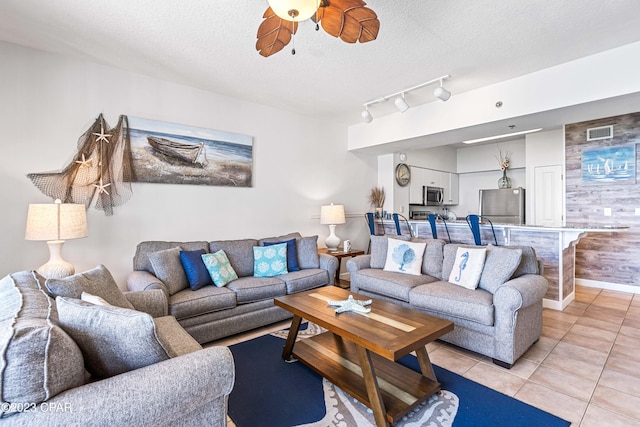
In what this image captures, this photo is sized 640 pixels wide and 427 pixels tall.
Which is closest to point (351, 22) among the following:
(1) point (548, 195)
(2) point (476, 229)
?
(2) point (476, 229)

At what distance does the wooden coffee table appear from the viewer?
1.71m

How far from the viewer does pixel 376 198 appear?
18.7ft

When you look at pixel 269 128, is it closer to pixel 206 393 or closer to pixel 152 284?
pixel 152 284

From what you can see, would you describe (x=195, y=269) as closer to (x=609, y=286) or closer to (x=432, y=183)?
(x=432, y=183)

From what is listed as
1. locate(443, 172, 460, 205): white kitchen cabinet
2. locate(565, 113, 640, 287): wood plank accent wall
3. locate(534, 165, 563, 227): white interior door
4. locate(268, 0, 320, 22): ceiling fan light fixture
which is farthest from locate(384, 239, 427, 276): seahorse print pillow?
locate(443, 172, 460, 205): white kitchen cabinet

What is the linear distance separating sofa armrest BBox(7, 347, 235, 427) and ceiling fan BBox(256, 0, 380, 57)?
1731 millimetres

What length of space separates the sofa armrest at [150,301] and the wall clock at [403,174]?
4541 mm

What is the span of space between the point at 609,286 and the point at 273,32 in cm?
570

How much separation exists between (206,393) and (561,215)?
19.7ft

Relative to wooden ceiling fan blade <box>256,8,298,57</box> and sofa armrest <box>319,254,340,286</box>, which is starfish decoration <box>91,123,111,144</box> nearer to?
wooden ceiling fan blade <box>256,8,298,57</box>

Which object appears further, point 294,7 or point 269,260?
point 269,260

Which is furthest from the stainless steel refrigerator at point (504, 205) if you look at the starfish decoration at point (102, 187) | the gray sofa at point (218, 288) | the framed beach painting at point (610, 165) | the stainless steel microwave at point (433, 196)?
the starfish decoration at point (102, 187)

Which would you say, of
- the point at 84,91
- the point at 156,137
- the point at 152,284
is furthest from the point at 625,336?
the point at 84,91

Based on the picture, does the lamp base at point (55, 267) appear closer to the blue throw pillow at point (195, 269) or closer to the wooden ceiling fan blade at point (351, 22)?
the blue throw pillow at point (195, 269)
